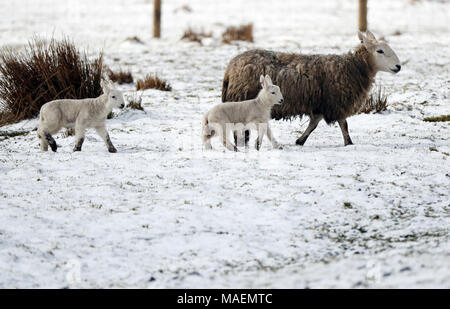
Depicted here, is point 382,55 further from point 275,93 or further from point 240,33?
point 240,33

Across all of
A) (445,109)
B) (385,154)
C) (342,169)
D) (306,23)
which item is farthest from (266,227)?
(306,23)

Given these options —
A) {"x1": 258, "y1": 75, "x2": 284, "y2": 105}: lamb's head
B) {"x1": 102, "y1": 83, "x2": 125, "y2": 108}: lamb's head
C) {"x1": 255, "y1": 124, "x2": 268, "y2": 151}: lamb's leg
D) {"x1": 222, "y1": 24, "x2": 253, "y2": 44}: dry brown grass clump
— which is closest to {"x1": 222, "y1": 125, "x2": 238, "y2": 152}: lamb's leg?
{"x1": 255, "y1": 124, "x2": 268, "y2": 151}: lamb's leg

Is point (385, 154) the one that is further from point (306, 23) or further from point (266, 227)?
point (306, 23)

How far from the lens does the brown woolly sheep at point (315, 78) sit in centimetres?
770

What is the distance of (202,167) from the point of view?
6582 mm

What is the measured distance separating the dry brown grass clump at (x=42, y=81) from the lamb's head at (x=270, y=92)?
3394 millimetres

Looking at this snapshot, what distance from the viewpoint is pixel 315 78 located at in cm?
769

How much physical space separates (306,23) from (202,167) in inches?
712

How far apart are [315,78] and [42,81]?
4.45 m

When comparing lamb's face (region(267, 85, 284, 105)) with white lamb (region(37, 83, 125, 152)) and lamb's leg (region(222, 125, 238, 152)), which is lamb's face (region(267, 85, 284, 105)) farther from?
white lamb (region(37, 83, 125, 152))

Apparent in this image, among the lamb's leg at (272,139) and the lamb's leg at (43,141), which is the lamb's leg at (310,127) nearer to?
the lamb's leg at (272,139)

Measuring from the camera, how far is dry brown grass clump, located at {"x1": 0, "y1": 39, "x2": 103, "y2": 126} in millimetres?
9539

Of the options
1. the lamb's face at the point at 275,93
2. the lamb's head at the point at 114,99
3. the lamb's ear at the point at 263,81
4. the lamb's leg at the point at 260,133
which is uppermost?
the lamb's ear at the point at 263,81

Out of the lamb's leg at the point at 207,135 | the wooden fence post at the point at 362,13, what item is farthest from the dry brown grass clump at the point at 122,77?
the wooden fence post at the point at 362,13
